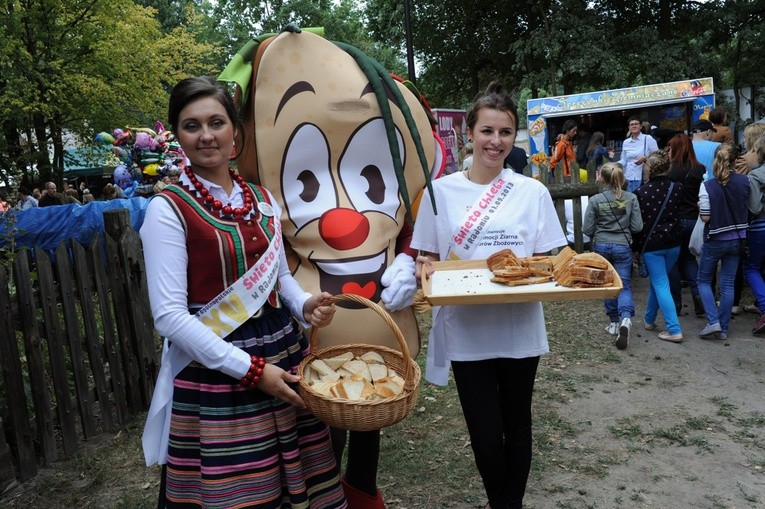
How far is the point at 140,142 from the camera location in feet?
27.4

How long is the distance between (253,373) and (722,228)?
521cm

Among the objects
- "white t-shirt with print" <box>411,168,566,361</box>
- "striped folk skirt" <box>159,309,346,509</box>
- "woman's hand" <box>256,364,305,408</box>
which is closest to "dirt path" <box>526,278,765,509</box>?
"white t-shirt with print" <box>411,168,566,361</box>

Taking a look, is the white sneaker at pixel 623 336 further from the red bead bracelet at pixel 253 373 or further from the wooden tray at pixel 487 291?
the red bead bracelet at pixel 253 373

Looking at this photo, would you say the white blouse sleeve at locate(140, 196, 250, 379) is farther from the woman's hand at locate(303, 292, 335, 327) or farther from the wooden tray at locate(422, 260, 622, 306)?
the wooden tray at locate(422, 260, 622, 306)

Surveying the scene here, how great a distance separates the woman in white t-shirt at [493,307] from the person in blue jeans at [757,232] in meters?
4.05

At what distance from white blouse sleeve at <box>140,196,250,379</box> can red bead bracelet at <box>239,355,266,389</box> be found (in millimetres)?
16

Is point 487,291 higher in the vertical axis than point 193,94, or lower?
lower

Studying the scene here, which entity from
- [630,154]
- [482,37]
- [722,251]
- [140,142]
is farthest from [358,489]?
[482,37]

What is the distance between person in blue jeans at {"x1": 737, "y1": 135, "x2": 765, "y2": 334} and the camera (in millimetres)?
5691

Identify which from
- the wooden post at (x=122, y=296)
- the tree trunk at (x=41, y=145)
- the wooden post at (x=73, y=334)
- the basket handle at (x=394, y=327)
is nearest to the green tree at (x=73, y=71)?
the tree trunk at (x=41, y=145)

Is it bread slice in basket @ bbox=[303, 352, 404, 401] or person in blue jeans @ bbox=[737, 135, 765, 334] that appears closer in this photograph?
bread slice in basket @ bbox=[303, 352, 404, 401]

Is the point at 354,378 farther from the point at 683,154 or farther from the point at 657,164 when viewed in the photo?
the point at 683,154

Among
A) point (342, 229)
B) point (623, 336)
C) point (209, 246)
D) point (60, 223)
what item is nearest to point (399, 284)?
point (342, 229)

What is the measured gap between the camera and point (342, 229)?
8.63ft
